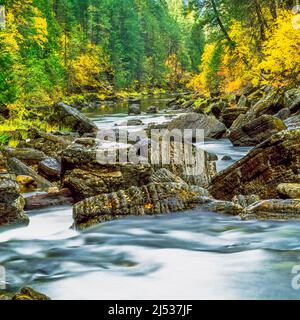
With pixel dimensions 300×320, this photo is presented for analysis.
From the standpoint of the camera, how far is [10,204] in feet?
26.6

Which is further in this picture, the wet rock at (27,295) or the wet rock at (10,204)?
the wet rock at (10,204)

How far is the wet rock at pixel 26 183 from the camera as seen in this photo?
434 inches

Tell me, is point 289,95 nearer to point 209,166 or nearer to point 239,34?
point 239,34

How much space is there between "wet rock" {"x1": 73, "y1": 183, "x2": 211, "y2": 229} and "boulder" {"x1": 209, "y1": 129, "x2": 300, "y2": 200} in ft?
4.01

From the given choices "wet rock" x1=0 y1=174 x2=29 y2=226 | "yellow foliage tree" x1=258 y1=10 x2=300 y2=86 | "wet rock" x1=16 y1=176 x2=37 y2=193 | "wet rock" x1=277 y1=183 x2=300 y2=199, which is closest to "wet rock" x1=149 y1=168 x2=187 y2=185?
"wet rock" x1=277 y1=183 x2=300 y2=199

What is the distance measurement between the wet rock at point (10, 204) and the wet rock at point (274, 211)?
13.0ft

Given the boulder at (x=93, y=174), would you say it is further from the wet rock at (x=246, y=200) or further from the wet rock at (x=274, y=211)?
the wet rock at (x=274, y=211)

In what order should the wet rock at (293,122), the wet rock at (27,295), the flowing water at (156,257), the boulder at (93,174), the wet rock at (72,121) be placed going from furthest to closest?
the wet rock at (72,121), the wet rock at (293,122), the boulder at (93,174), the flowing water at (156,257), the wet rock at (27,295)

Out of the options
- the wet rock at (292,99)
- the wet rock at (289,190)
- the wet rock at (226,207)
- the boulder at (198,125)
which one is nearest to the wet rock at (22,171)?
the wet rock at (226,207)

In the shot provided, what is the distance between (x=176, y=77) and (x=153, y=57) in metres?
7.32

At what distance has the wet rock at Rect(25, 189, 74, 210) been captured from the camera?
9.52 m

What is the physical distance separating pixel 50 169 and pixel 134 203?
4981mm

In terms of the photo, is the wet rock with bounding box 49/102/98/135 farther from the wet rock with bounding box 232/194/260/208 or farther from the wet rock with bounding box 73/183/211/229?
the wet rock with bounding box 232/194/260/208
